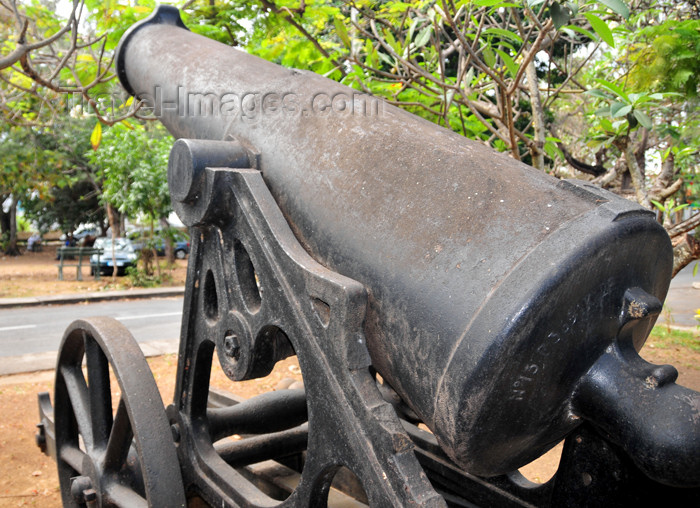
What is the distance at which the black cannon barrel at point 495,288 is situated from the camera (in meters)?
1.18

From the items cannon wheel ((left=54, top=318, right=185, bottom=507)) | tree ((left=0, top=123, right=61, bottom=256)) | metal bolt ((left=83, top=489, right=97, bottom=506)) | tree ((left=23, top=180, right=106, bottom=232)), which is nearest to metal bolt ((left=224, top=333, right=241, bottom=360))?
cannon wheel ((left=54, top=318, right=185, bottom=507))

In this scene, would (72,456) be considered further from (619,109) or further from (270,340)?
(619,109)

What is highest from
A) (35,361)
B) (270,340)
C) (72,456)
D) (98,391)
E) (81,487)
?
(270,340)

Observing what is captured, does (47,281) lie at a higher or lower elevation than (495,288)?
lower

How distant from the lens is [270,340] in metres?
1.83

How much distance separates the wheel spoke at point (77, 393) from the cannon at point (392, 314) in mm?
102

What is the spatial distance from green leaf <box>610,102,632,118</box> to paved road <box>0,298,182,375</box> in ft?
19.5

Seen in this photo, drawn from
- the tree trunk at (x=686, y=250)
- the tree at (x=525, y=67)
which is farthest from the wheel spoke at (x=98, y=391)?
the tree trunk at (x=686, y=250)

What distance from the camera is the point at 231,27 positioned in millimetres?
5508

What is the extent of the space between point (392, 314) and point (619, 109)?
1427 mm

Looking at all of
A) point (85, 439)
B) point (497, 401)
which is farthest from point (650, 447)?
point (85, 439)

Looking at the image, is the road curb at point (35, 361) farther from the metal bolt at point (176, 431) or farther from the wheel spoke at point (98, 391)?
the metal bolt at point (176, 431)

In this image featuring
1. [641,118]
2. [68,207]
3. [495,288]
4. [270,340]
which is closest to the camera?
[495,288]

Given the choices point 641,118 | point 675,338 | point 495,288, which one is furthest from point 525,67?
point 675,338
